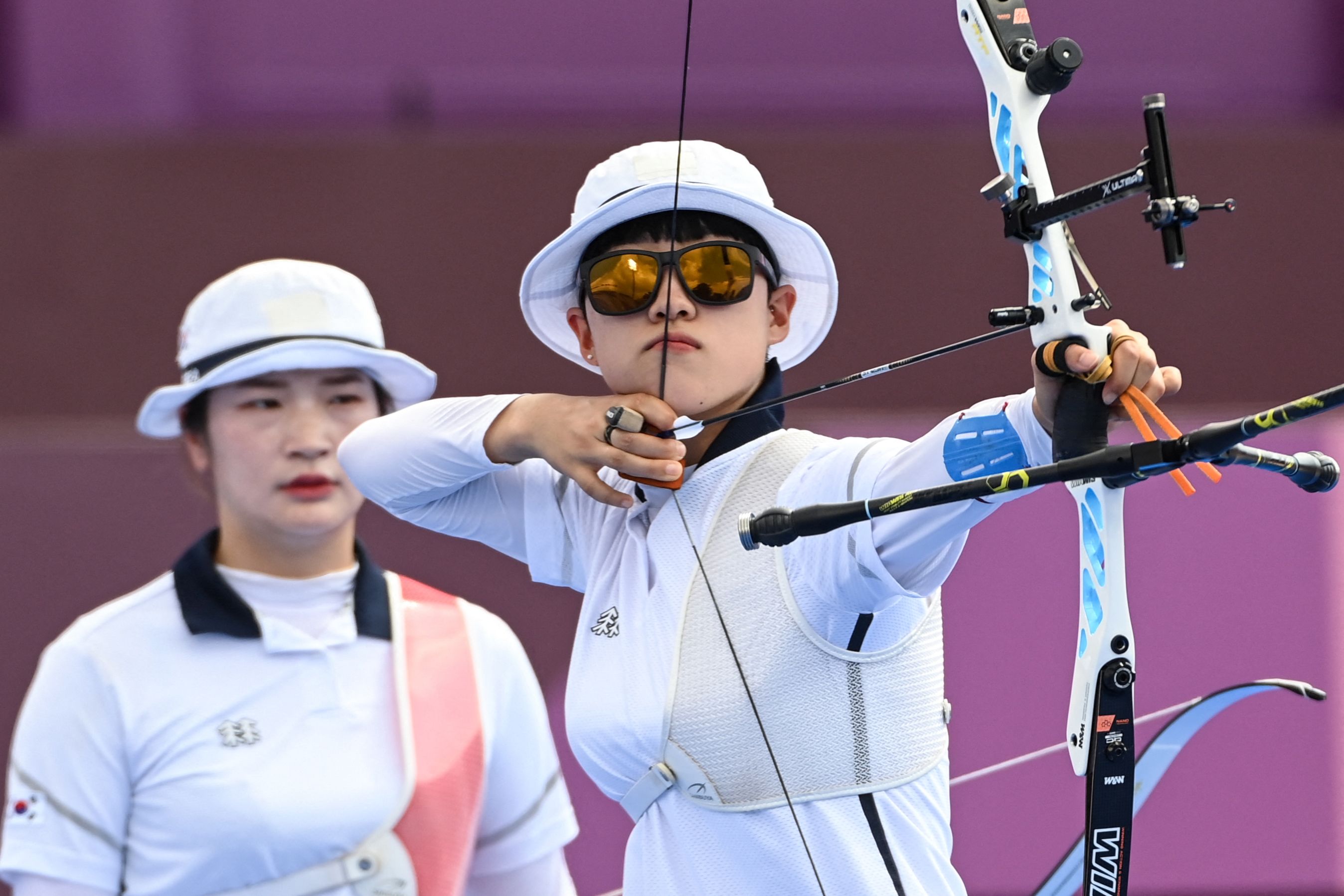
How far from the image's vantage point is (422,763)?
1.73 m

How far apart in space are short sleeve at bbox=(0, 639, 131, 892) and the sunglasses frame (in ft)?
2.61

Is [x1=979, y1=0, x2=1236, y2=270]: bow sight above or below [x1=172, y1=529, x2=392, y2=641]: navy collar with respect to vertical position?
above

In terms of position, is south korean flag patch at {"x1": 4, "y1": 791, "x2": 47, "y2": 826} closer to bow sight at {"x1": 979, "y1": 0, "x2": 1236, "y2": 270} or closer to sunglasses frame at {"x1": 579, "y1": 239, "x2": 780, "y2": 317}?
sunglasses frame at {"x1": 579, "y1": 239, "x2": 780, "y2": 317}

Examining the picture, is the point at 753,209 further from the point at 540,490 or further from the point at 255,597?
the point at 255,597

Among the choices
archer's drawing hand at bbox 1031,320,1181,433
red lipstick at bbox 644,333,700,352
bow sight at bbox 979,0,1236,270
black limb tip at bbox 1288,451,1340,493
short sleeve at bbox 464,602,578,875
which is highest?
bow sight at bbox 979,0,1236,270

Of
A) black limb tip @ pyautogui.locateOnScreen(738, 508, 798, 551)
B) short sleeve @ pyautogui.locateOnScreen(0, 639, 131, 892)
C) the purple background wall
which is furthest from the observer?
the purple background wall

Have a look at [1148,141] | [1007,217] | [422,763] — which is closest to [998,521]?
[422,763]

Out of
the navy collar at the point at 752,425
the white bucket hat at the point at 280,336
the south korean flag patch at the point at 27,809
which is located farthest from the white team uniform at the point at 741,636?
the south korean flag patch at the point at 27,809

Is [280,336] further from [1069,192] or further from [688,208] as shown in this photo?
[1069,192]

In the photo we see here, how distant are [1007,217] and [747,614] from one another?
32cm

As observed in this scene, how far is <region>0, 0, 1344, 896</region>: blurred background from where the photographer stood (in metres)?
2.08

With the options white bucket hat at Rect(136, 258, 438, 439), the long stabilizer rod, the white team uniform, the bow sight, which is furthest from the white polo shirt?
the bow sight

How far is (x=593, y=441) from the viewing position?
1.11 meters

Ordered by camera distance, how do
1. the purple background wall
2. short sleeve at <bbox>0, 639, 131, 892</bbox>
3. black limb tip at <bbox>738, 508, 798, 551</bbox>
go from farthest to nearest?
the purple background wall < short sleeve at <bbox>0, 639, 131, 892</bbox> < black limb tip at <bbox>738, 508, 798, 551</bbox>
